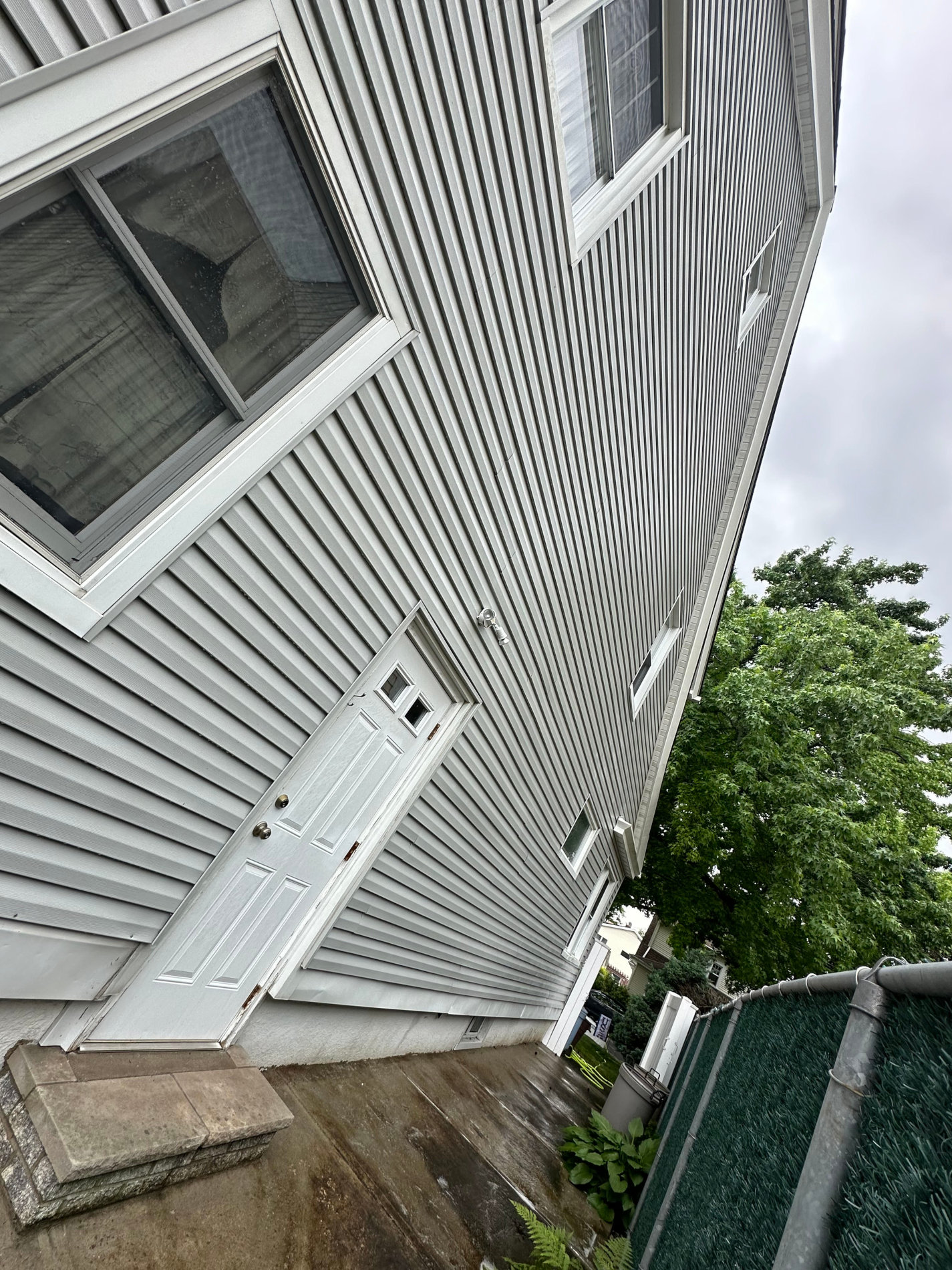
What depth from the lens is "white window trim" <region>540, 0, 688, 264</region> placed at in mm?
3564

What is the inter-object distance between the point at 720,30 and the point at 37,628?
706 cm

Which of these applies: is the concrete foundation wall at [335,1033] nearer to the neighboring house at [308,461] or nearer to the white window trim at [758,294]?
the neighboring house at [308,461]

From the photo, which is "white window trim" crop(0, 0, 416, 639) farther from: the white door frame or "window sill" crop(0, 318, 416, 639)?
the white door frame

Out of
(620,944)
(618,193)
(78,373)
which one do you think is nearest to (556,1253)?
(78,373)

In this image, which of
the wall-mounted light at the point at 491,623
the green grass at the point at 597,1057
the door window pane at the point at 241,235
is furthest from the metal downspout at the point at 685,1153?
the green grass at the point at 597,1057

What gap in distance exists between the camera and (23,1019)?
7.61 ft

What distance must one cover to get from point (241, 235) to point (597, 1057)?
16.5 metres

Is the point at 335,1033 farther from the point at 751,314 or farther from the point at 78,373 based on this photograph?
the point at 751,314

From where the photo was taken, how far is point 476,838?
524 centimetres

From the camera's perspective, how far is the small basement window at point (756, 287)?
27.8ft

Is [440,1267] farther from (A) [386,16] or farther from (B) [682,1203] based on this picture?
(A) [386,16]

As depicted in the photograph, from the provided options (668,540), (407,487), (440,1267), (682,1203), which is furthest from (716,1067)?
(668,540)

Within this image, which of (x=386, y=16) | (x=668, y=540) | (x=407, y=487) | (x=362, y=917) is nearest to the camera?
(x=386, y=16)

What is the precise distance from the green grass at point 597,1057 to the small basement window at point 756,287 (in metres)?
13.5
